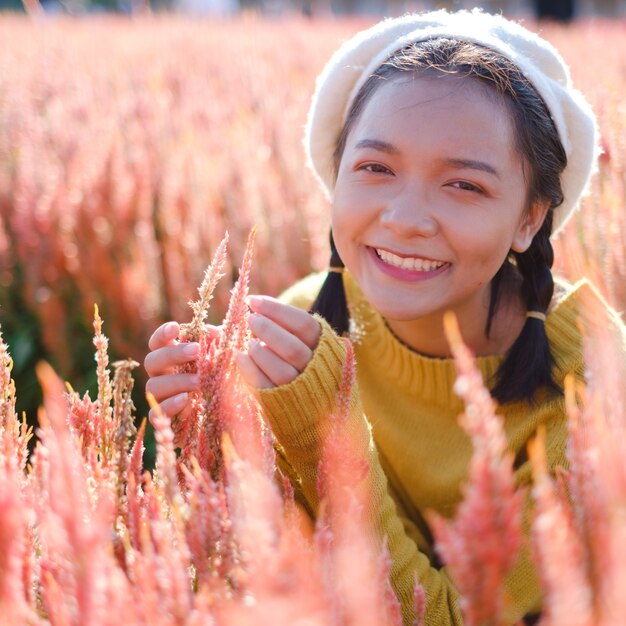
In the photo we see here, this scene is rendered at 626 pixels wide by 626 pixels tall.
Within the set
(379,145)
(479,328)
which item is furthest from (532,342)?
(379,145)

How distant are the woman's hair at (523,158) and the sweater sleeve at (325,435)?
45 cm

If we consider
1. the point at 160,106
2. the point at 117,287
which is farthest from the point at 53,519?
the point at 160,106

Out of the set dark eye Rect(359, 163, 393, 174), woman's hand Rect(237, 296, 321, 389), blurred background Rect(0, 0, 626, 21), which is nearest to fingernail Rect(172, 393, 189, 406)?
woman's hand Rect(237, 296, 321, 389)

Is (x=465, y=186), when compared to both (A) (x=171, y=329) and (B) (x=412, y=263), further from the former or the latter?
(A) (x=171, y=329)

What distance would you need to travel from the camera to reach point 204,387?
3.40 ft

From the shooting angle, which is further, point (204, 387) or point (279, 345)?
point (279, 345)

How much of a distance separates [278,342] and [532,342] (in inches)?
27.3

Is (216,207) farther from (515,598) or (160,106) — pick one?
(515,598)

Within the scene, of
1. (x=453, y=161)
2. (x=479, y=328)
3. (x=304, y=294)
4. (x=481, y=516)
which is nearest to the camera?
(x=481, y=516)

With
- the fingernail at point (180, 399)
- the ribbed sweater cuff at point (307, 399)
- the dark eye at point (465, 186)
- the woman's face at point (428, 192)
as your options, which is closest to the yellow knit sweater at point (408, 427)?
the ribbed sweater cuff at point (307, 399)

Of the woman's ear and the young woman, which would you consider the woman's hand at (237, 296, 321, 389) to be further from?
→ the woman's ear

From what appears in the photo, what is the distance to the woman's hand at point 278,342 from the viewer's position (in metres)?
1.25

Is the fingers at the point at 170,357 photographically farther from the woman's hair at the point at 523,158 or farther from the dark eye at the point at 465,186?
the woman's hair at the point at 523,158

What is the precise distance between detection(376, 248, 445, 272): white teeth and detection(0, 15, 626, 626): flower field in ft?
1.04
